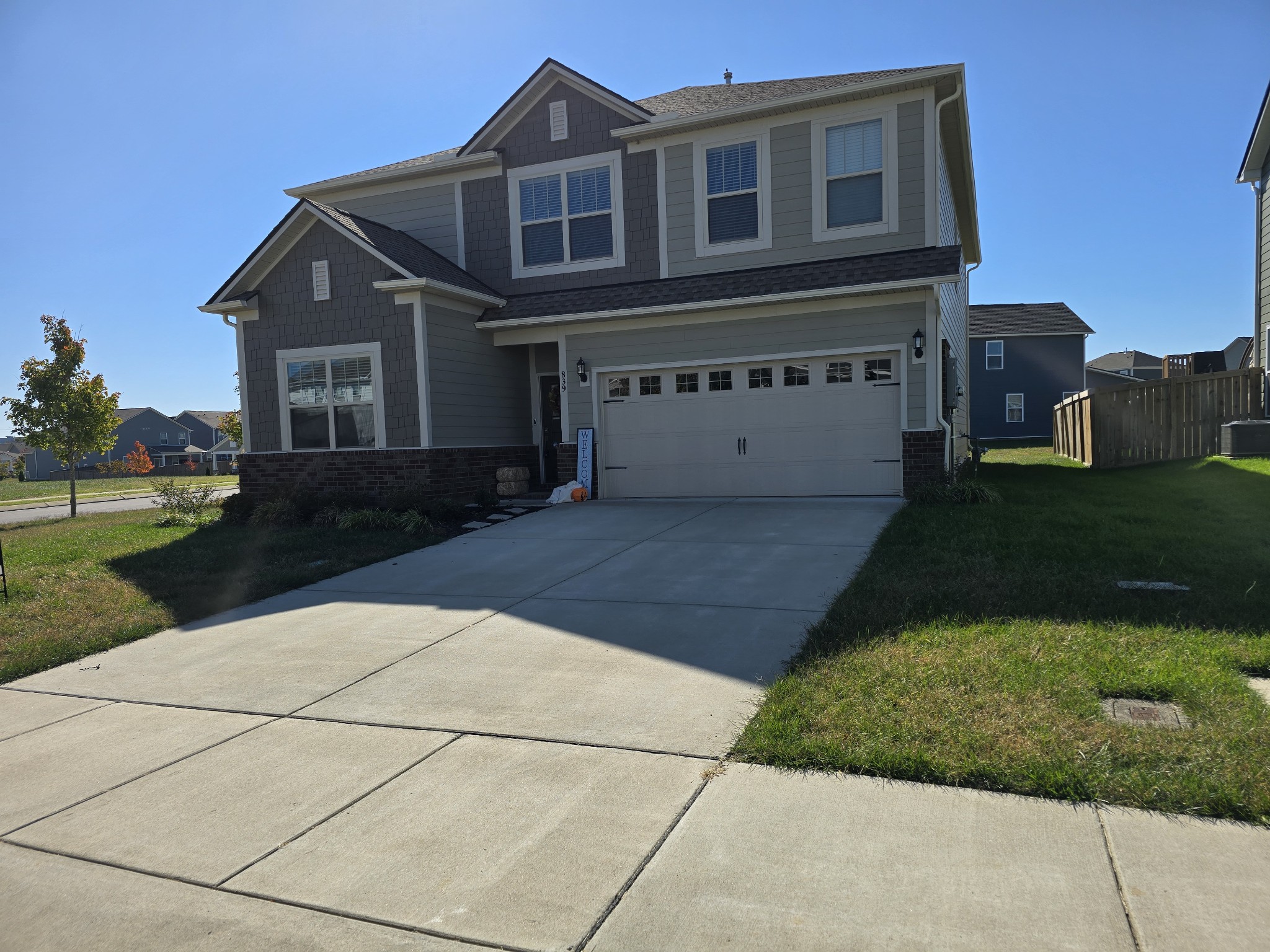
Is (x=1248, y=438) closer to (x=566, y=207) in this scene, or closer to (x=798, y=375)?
(x=798, y=375)

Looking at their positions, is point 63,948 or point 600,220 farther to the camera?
point 600,220

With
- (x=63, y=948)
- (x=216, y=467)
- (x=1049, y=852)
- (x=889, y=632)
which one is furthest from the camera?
(x=216, y=467)

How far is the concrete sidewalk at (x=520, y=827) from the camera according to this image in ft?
9.14

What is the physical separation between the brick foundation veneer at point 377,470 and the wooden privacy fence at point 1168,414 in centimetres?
A: 1165

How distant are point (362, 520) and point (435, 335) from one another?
344 centimetres

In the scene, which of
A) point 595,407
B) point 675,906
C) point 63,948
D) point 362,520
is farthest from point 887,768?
point 595,407

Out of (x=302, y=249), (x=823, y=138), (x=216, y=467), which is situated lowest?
(x=216, y=467)

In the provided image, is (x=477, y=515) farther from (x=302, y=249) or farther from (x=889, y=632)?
(x=889, y=632)

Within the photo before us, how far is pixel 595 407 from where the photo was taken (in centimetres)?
1433

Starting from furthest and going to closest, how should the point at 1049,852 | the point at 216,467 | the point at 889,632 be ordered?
the point at 216,467
the point at 889,632
the point at 1049,852

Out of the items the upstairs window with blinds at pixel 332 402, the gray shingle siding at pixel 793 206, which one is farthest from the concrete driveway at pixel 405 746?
the gray shingle siding at pixel 793 206

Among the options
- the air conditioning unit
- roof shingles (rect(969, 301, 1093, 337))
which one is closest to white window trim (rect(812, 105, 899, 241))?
the air conditioning unit

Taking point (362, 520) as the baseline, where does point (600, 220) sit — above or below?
above

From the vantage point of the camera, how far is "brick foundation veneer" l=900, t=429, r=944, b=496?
12.2m
